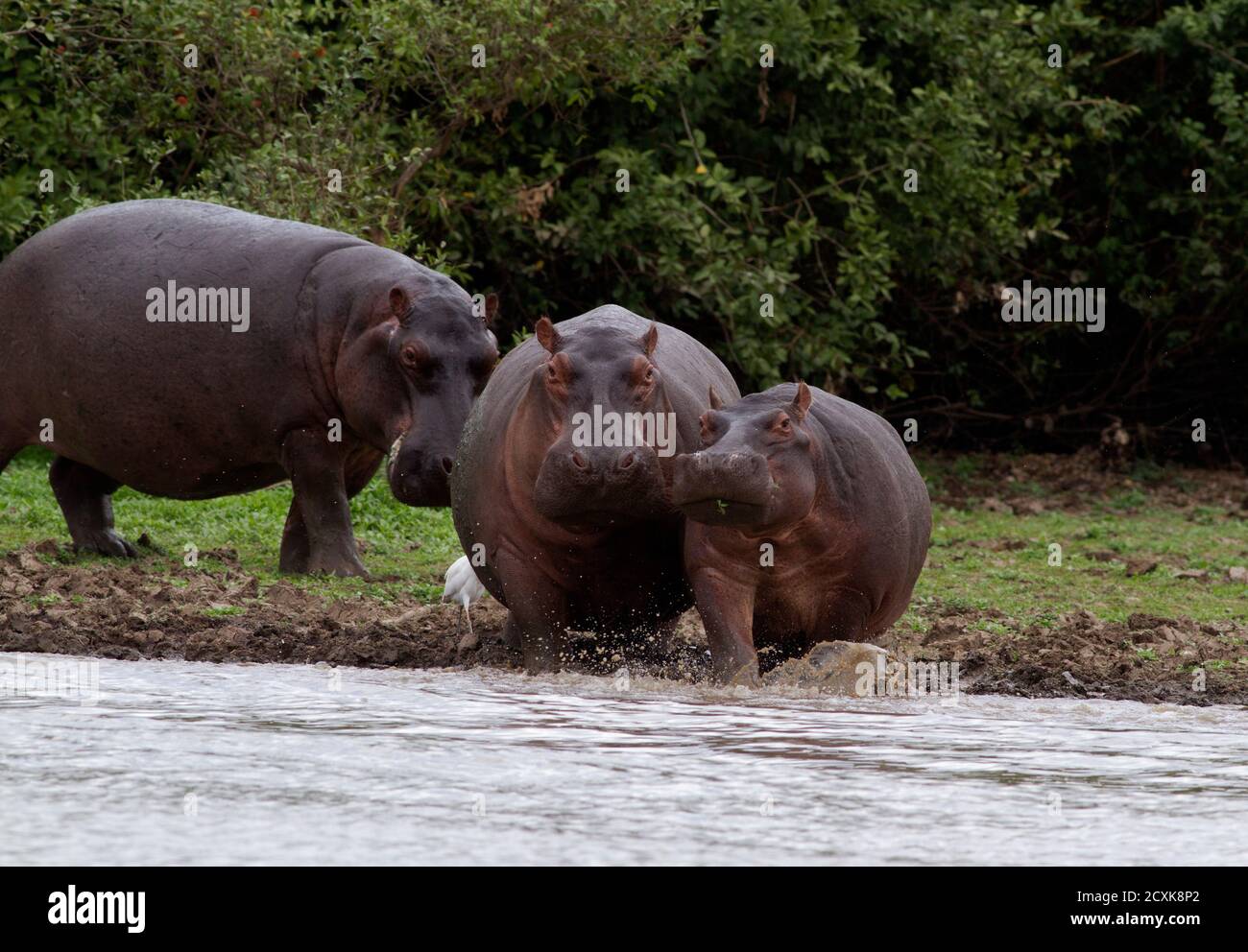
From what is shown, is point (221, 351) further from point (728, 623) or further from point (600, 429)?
Answer: point (728, 623)

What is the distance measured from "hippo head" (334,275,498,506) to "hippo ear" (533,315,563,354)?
1.48 m

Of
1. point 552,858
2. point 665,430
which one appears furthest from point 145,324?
point 552,858

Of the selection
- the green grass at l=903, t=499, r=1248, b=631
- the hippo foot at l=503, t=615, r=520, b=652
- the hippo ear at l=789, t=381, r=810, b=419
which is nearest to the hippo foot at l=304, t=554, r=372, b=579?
the hippo foot at l=503, t=615, r=520, b=652

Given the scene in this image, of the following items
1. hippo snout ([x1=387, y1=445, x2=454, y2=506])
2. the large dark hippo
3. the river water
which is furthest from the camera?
the large dark hippo

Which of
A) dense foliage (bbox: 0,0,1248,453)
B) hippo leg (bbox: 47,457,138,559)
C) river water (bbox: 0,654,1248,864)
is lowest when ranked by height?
river water (bbox: 0,654,1248,864)

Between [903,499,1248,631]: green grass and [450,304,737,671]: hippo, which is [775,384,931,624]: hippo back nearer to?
[450,304,737,671]: hippo

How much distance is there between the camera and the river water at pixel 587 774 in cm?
396

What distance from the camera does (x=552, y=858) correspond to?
12.6 ft

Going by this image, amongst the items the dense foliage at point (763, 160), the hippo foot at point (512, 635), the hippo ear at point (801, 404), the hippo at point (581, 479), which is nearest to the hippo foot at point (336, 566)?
the hippo foot at point (512, 635)

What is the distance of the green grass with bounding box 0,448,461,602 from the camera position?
28.9 feet

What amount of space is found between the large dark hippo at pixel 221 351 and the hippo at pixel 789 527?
6.37ft

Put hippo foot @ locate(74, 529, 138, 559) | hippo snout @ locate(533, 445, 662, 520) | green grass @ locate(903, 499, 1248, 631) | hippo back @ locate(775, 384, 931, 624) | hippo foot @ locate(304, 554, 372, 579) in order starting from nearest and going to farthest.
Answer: hippo snout @ locate(533, 445, 662, 520) → hippo back @ locate(775, 384, 931, 624) → green grass @ locate(903, 499, 1248, 631) → hippo foot @ locate(304, 554, 372, 579) → hippo foot @ locate(74, 529, 138, 559)
